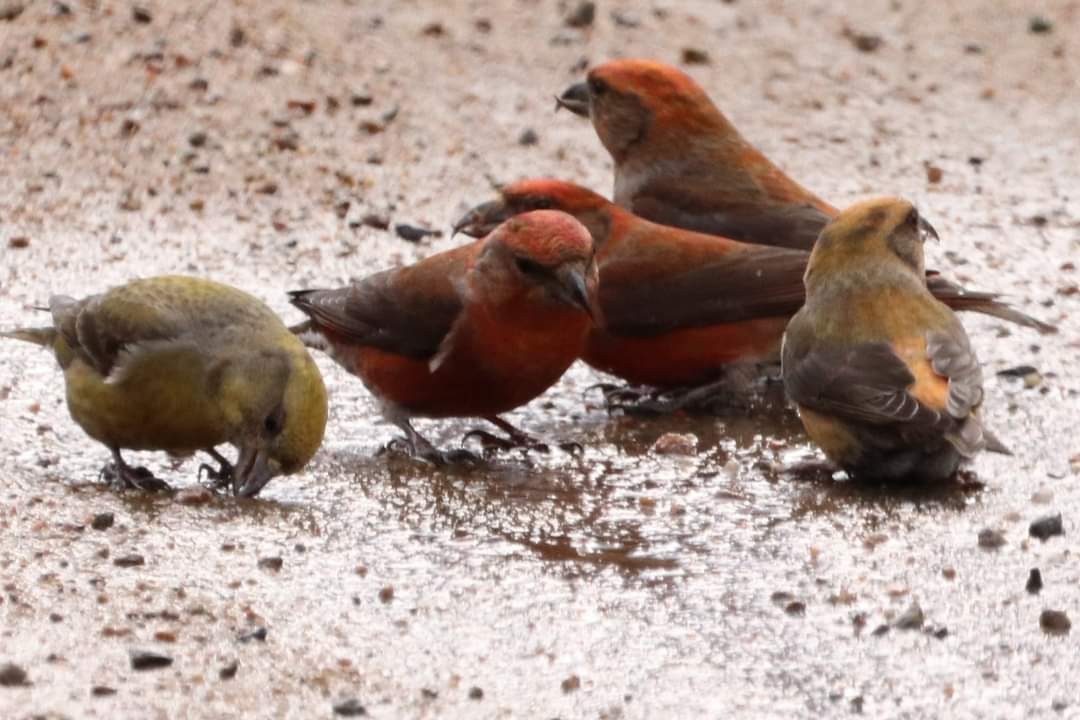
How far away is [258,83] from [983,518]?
5.54 metres

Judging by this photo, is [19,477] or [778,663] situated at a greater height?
[778,663]

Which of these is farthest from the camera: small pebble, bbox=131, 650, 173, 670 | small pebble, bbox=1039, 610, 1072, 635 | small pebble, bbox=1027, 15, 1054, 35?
small pebble, bbox=1027, 15, 1054, 35

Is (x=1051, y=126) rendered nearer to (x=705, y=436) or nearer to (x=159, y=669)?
(x=705, y=436)

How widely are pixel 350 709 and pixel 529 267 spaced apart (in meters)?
2.09

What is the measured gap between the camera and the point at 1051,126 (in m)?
10.6

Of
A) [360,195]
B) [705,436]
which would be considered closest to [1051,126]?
[360,195]

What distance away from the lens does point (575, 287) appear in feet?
18.9

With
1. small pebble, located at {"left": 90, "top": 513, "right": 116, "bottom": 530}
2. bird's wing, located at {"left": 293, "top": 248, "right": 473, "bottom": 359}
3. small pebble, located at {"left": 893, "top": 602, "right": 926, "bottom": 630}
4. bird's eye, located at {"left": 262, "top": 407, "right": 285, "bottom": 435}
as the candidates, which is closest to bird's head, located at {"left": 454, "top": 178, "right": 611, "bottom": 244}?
bird's wing, located at {"left": 293, "top": 248, "right": 473, "bottom": 359}

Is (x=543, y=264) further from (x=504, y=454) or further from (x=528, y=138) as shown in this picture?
(x=528, y=138)

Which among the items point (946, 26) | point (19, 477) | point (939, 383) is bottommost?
point (946, 26)

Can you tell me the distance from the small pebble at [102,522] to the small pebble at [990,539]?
2.34m

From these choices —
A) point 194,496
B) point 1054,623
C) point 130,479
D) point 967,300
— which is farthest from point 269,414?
point 967,300

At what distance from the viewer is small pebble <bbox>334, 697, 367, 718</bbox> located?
404 centimetres

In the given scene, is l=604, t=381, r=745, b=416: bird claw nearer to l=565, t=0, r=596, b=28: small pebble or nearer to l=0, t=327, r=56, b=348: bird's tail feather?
l=0, t=327, r=56, b=348: bird's tail feather
